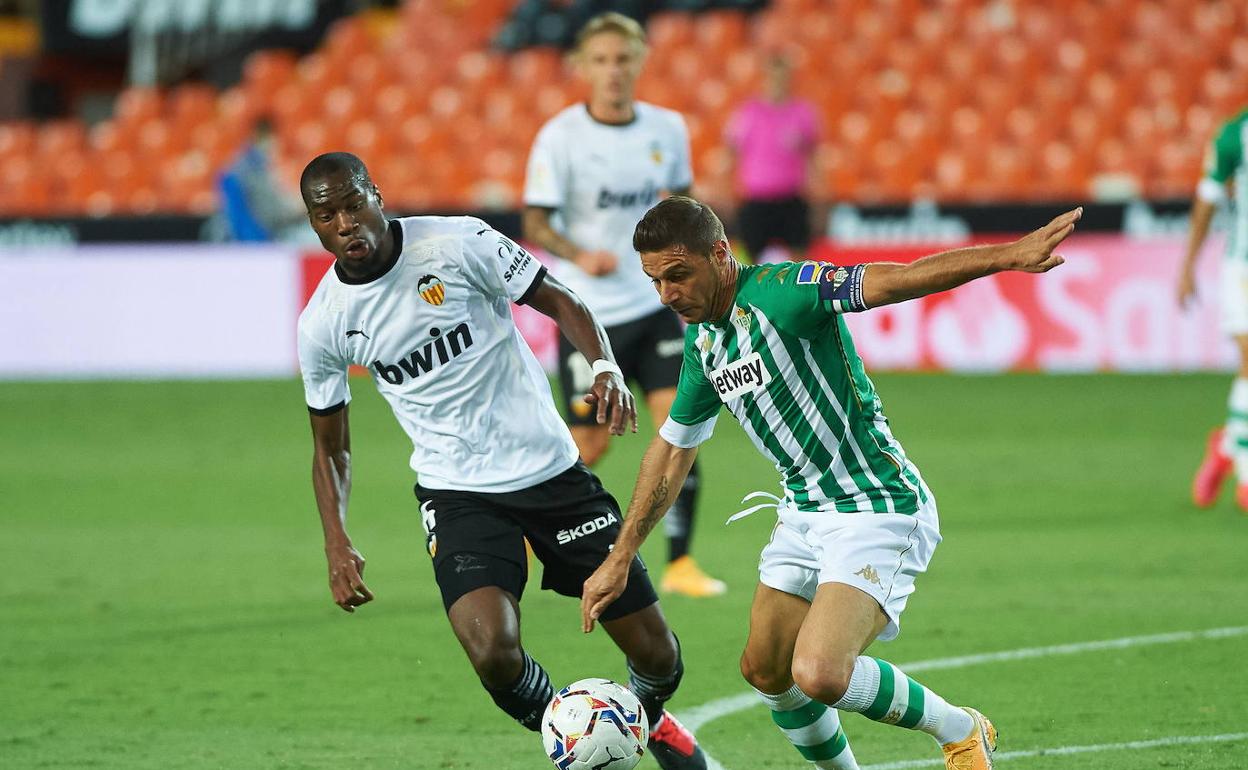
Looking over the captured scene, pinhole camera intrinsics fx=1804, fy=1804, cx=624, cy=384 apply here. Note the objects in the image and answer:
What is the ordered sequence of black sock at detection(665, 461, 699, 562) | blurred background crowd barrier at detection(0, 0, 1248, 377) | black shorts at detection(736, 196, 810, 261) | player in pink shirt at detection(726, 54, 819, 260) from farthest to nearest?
blurred background crowd barrier at detection(0, 0, 1248, 377), black shorts at detection(736, 196, 810, 261), player in pink shirt at detection(726, 54, 819, 260), black sock at detection(665, 461, 699, 562)

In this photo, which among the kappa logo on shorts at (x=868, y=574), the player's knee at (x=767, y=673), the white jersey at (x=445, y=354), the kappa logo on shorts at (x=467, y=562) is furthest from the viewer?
the white jersey at (x=445, y=354)

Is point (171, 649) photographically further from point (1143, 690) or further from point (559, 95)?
point (559, 95)

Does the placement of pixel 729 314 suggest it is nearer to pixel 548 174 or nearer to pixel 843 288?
pixel 843 288

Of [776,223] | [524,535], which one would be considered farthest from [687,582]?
[776,223]

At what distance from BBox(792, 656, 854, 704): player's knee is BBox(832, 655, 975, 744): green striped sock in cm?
6

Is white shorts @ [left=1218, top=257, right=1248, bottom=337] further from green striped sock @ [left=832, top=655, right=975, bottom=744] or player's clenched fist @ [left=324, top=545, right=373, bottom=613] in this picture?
player's clenched fist @ [left=324, top=545, right=373, bottom=613]

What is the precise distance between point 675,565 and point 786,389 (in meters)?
3.22

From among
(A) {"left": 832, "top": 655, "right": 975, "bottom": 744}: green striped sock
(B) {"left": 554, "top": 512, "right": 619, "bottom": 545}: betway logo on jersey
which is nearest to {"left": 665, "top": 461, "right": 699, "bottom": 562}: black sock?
(B) {"left": 554, "top": 512, "right": 619, "bottom": 545}: betway logo on jersey

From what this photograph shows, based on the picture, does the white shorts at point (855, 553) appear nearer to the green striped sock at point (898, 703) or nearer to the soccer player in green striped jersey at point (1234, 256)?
the green striped sock at point (898, 703)

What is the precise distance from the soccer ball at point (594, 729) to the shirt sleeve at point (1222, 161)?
17.9 feet

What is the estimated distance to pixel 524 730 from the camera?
18.5 ft

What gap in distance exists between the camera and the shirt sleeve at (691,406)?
473 centimetres

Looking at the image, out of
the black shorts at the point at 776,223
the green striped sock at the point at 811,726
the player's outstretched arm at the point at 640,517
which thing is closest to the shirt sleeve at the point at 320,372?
the player's outstretched arm at the point at 640,517

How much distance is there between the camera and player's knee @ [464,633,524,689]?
4.74 m
